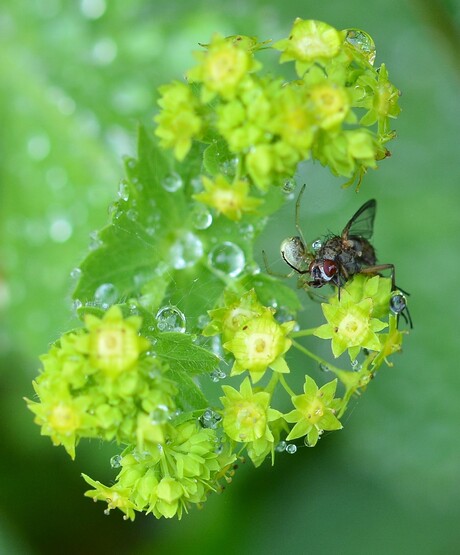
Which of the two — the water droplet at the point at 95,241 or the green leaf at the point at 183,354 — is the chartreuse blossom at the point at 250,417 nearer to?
the green leaf at the point at 183,354

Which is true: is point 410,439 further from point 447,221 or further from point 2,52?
point 2,52

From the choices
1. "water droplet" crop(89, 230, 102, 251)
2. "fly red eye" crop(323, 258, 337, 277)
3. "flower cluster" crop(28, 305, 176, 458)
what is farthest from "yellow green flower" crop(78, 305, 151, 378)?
"fly red eye" crop(323, 258, 337, 277)

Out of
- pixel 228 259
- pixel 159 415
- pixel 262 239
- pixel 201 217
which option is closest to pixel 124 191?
pixel 201 217

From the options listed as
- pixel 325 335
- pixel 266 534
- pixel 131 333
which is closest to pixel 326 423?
pixel 325 335

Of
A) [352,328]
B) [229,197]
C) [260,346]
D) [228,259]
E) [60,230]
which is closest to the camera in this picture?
[229,197]

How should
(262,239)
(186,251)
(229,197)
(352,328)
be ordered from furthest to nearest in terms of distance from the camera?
(262,239), (186,251), (352,328), (229,197)

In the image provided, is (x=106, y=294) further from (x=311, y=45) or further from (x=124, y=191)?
(x=311, y=45)
